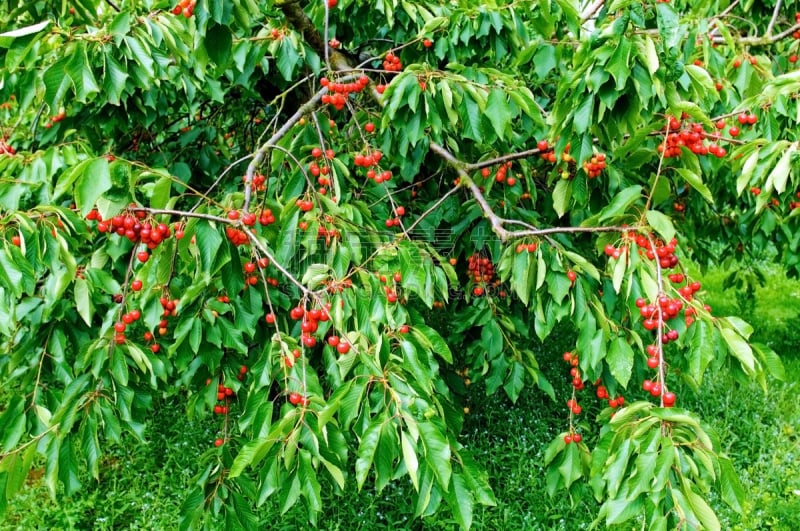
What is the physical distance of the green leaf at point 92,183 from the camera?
158cm

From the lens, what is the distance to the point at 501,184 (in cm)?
304

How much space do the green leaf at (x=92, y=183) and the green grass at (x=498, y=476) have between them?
6.44ft

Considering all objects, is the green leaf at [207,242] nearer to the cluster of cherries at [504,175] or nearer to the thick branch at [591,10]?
the cluster of cherries at [504,175]

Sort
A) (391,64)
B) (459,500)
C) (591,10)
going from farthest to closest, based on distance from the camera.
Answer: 1. (591,10)
2. (391,64)
3. (459,500)

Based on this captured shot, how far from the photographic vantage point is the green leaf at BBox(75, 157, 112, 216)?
1.58m

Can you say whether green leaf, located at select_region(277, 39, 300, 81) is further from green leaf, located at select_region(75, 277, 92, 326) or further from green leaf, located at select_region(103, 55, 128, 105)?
green leaf, located at select_region(75, 277, 92, 326)

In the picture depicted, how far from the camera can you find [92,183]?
1594 millimetres

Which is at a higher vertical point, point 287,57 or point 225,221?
point 287,57

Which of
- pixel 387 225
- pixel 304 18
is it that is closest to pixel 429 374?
pixel 387 225

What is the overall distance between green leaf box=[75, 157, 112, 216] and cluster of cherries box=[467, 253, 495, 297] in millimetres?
1723

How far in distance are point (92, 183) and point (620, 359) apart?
5.13ft

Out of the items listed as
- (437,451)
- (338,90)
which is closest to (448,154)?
(338,90)

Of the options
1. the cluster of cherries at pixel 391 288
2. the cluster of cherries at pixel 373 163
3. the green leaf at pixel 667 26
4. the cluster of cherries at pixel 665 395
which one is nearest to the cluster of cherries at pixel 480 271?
the cluster of cherries at pixel 373 163

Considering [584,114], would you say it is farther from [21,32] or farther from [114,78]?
[21,32]
